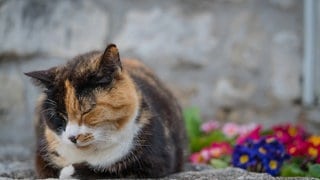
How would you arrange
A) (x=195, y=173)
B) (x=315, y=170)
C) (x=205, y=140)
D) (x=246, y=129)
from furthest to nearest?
(x=246, y=129) < (x=205, y=140) < (x=315, y=170) < (x=195, y=173)

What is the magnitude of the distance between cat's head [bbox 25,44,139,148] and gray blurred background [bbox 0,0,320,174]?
1.83 m

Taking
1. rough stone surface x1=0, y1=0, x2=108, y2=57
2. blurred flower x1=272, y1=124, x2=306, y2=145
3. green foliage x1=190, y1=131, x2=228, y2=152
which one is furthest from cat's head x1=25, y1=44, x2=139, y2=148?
rough stone surface x1=0, y1=0, x2=108, y2=57

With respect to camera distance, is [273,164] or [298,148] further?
[298,148]

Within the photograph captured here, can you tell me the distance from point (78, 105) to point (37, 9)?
2072 millimetres

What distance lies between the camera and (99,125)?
8.45 feet

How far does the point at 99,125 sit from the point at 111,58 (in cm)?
25

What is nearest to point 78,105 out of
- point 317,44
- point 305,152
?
point 305,152

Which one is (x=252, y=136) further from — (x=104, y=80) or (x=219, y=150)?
(x=104, y=80)

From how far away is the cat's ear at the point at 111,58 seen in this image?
253 cm

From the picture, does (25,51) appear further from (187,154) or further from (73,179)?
(73,179)

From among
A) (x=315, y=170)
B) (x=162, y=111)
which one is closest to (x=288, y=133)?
(x=315, y=170)

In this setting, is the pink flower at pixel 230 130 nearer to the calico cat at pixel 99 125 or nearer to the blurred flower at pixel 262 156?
the blurred flower at pixel 262 156

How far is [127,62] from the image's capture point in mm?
3617

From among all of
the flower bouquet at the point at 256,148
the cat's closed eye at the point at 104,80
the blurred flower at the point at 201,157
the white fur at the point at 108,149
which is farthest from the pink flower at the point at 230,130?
the cat's closed eye at the point at 104,80
